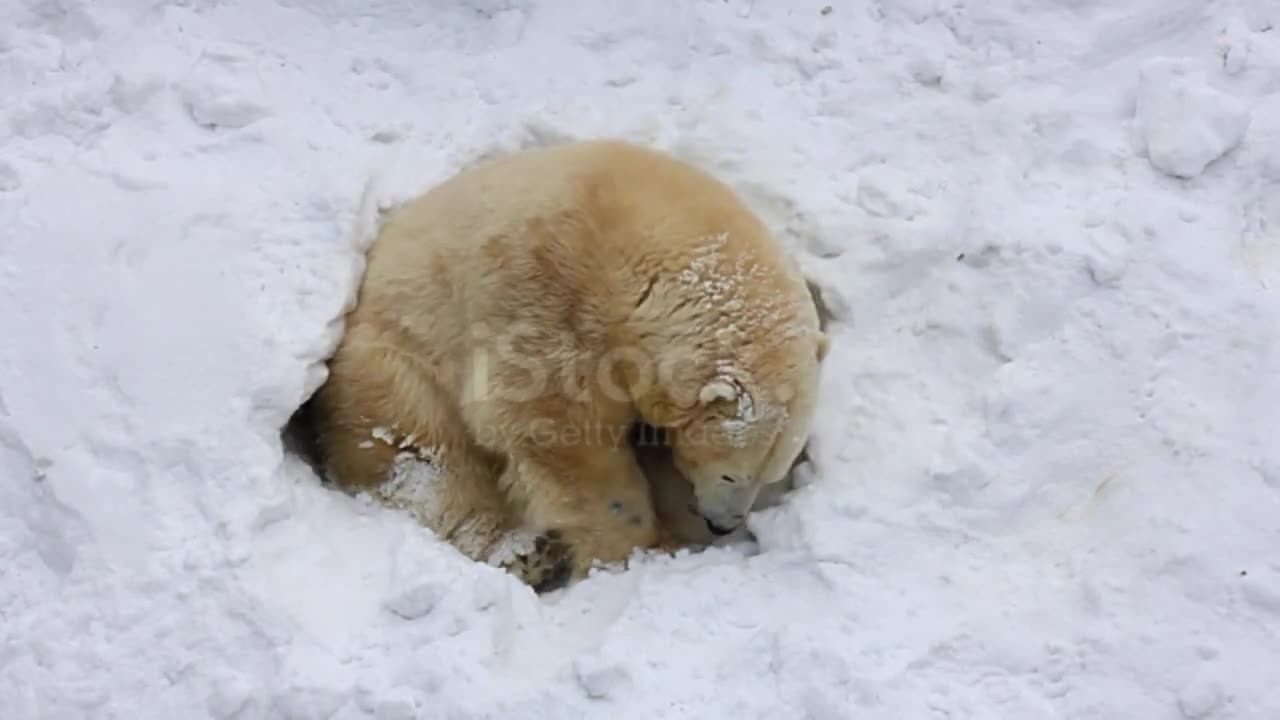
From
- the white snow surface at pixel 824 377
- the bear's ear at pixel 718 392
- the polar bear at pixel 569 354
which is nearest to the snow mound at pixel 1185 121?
the white snow surface at pixel 824 377

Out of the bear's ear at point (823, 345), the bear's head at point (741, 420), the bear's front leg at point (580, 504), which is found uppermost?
the bear's ear at point (823, 345)

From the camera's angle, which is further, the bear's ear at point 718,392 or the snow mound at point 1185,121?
the snow mound at point 1185,121

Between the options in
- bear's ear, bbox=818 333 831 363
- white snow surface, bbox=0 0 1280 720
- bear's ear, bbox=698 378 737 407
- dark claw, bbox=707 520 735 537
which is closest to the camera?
white snow surface, bbox=0 0 1280 720

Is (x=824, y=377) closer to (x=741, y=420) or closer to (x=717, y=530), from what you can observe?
(x=741, y=420)

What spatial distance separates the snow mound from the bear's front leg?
256cm

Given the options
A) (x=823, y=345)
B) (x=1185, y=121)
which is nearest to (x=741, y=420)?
(x=823, y=345)

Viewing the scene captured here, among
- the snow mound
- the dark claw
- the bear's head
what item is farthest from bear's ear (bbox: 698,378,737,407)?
the snow mound

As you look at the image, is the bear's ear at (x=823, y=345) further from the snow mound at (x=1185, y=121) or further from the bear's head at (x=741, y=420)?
the snow mound at (x=1185, y=121)

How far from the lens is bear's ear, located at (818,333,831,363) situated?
15.5 feet

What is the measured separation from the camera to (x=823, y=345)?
4.76m

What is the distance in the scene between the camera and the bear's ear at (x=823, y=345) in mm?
4738

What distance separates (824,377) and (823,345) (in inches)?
11.6

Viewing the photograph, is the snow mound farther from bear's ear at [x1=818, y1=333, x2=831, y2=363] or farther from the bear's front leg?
the bear's front leg

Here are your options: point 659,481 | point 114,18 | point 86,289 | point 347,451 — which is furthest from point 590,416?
point 114,18
